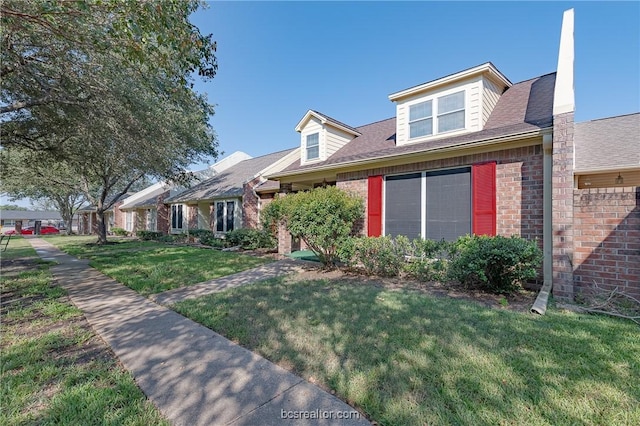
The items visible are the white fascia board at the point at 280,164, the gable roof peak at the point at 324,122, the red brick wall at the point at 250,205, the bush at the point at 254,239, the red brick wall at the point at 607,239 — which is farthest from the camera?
the white fascia board at the point at 280,164

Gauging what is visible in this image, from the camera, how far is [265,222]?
9.23 m

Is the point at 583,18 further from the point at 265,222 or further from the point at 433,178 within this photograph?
the point at 265,222

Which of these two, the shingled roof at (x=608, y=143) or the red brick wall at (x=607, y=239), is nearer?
the red brick wall at (x=607, y=239)

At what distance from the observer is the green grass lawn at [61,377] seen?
2.36 m

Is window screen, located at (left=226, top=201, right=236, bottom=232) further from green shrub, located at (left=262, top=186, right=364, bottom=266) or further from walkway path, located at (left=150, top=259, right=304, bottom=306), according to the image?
green shrub, located at (left=262, top=186, right=364, bottom=266)

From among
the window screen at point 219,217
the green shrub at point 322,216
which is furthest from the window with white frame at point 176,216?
A: the green shrub at point 322,216

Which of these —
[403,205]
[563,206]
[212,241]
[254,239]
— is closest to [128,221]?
[212,241]

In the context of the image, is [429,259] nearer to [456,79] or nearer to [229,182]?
[456,79]

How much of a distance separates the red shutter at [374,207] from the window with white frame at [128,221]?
29214 mm

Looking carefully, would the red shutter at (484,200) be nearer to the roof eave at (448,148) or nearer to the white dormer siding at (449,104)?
the roof eave at (448,148)

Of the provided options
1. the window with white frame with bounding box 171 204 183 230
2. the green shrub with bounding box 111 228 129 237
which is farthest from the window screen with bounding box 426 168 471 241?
the green shrub with bounding box 111 228 129 237

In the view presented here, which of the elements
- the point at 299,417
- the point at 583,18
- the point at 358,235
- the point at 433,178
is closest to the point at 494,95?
the point at 583,18

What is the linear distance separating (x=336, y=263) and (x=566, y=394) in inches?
276

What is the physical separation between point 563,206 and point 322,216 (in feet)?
17.3
